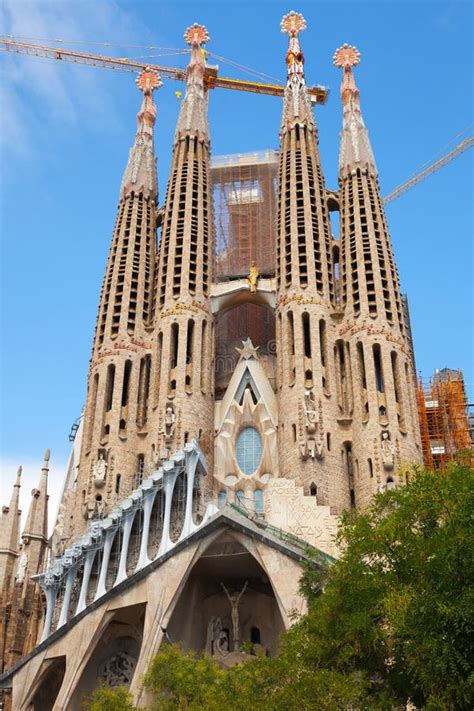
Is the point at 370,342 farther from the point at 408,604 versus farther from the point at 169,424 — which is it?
the point at 408,604

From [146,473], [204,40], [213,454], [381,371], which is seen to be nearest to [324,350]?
[381,371]

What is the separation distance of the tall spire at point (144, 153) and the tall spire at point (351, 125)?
963 cm

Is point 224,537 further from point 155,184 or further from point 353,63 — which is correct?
point 353,63

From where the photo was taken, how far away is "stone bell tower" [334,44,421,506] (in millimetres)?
32062

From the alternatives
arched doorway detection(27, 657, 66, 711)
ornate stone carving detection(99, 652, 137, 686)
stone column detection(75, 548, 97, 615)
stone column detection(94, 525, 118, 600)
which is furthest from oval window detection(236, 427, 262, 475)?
arched doorway detection(27, 657, 66, 711)

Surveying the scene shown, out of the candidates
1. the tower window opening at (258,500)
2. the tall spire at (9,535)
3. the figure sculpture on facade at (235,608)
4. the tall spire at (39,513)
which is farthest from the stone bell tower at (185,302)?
the tall spire at (9,535)

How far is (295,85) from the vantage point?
45.2 meters

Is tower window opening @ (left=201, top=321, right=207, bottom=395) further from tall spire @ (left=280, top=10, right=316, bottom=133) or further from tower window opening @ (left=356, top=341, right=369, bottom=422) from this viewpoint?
tall spire @ (left=280, top=10, right=316, bottom=133)

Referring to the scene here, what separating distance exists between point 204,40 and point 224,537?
102 feet

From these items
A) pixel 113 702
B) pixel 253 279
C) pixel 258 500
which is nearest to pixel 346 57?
pixel 253 279

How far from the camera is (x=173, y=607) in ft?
90.8

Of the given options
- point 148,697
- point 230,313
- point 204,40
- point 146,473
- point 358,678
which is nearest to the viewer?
point 358,678

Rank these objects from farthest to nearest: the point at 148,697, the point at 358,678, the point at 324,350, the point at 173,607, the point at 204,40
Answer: the point at 204,40 < the point at 324,350 < the point at 173,607 < the point at 148,697 < the point at 358,678

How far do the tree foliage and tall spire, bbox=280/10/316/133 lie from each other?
2935 centimetres
